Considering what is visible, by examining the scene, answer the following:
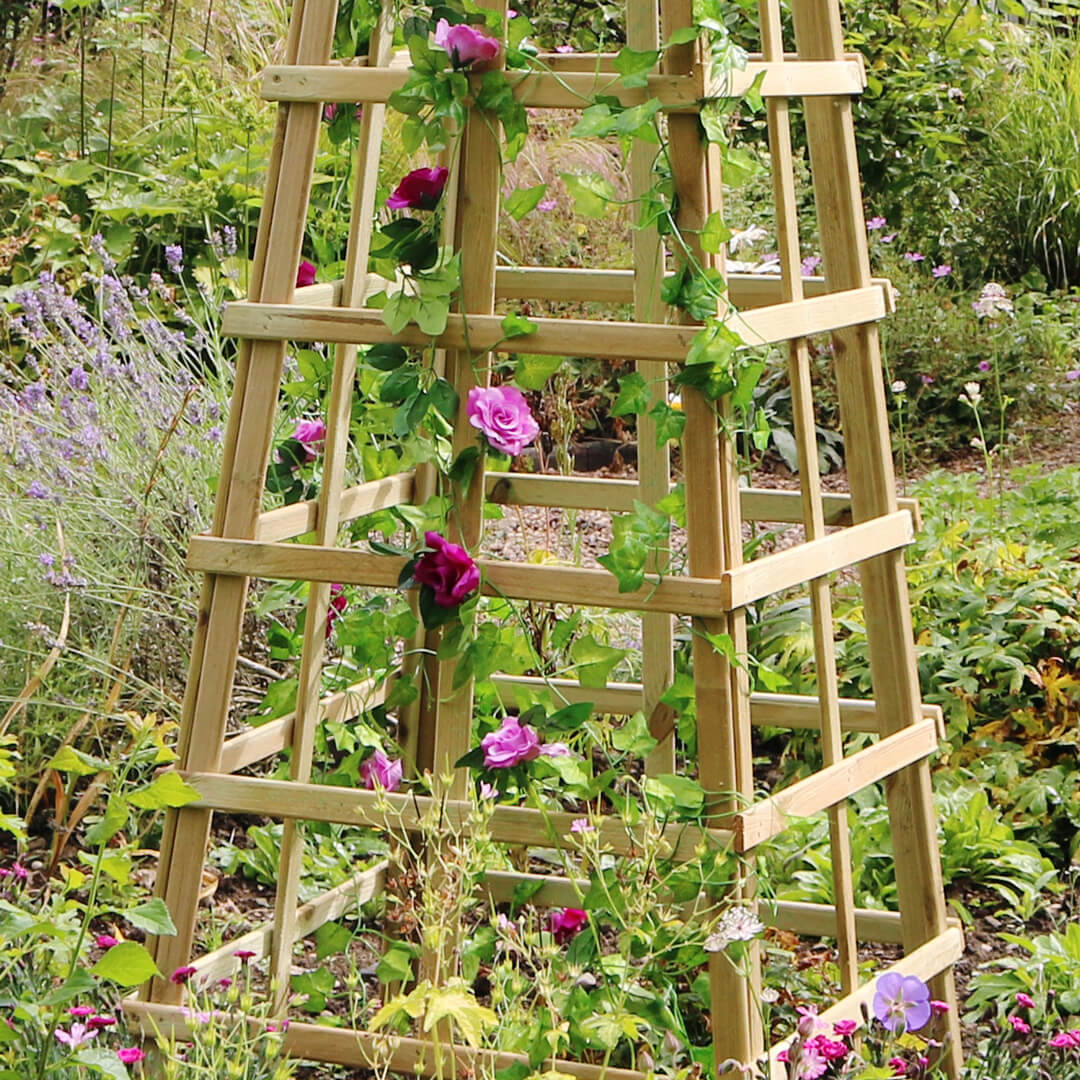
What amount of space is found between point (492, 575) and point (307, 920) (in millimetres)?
784

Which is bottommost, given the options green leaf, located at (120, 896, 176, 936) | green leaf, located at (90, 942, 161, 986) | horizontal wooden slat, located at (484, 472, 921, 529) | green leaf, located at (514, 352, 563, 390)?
green leaf, located at (90, 942, 161, 986)

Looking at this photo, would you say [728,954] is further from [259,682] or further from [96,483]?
[96,483]

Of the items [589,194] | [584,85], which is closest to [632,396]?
[589,194]

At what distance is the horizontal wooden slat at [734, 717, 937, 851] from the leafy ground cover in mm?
41

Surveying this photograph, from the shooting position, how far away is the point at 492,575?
186 cm

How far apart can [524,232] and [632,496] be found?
3.35 meters

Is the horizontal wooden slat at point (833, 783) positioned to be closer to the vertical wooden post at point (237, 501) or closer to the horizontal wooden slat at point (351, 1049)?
the horizontal wooden slat at point (351, 1049)

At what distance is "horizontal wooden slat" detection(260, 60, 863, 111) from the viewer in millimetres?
1740

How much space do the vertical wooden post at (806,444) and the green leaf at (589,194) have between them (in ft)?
0.75

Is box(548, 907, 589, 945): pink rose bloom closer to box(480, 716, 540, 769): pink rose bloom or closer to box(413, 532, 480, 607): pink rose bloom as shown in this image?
box(480, 716, 540, 769): pink rose bloom

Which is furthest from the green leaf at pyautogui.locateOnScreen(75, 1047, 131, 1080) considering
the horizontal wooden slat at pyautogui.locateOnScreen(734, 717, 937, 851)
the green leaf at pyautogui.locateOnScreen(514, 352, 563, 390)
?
the green leaf at pyautogui.locateOnScreen(514, 352, 563, 390)

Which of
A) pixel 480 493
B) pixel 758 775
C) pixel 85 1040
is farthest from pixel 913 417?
pixel 85 1040

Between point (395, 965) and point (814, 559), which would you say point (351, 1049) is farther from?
point (814, 559)

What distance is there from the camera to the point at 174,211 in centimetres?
513
